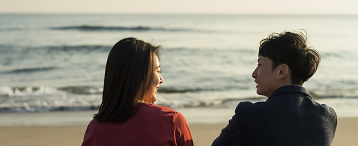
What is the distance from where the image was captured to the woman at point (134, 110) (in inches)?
58.4

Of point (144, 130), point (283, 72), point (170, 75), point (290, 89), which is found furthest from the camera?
point (170, 75)

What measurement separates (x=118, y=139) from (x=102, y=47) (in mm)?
18501

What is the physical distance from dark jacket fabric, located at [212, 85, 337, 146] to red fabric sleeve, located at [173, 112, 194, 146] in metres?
Answer: 0.20

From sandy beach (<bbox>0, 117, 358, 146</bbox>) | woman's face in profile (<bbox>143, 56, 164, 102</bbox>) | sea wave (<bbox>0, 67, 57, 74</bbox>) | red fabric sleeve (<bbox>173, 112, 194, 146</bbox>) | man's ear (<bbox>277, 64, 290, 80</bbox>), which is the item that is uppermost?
sea wave (<bbox>0, 67, 57, 74</bbox>)

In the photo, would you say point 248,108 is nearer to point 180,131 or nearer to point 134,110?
point 180,131

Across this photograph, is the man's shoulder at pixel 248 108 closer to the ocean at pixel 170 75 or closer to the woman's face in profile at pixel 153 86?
the woman's face in profile at pixel 153 86

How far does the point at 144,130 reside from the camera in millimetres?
1479

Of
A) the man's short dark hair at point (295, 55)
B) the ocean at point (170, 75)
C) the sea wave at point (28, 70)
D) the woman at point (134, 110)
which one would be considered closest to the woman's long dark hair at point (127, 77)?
the woman at point (134, 110)

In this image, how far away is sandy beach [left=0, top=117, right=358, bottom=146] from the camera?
15.5ft

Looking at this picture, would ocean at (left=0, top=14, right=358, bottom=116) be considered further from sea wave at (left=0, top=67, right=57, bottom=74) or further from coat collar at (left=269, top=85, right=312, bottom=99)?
coat collar at (left=269, top=85, right=312, bottom=99)

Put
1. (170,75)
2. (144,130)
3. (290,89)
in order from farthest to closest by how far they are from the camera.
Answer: (170,75) < (290,89) < (144,130)

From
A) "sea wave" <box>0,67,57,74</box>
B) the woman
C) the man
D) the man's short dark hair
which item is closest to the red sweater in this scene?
the woman

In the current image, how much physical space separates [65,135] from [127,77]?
153 inches

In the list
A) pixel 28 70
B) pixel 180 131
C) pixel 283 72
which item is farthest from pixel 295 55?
pixel 28 70
